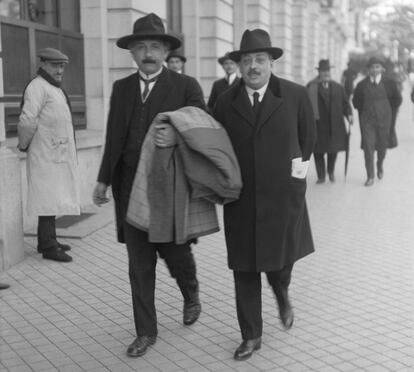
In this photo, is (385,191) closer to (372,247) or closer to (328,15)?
(372,247)

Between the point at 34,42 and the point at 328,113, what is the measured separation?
493cm

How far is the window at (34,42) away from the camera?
8227 mm

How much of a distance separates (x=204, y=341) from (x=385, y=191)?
6.90 metres

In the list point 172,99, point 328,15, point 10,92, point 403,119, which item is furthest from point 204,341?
point 328,15

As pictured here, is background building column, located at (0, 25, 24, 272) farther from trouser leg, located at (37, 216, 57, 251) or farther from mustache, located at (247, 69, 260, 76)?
mustache, located at (247, 69, 260, 76)

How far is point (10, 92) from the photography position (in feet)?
27.2

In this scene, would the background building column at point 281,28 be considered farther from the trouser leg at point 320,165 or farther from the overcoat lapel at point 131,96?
the overcoat lapel at point 131,96

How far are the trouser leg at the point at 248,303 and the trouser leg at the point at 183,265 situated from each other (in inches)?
15.6

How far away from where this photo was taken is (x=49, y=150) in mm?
6551

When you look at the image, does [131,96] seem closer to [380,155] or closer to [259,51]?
[259,51]

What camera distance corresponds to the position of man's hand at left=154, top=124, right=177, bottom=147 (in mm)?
4051

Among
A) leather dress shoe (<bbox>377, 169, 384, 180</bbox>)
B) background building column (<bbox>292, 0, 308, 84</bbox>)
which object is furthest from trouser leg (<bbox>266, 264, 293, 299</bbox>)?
background building column (<bbox>292, 0, 308, 84</bbox>)

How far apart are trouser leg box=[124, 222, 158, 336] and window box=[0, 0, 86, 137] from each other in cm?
384

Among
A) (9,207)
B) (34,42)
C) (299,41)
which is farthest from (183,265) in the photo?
(299,41)
